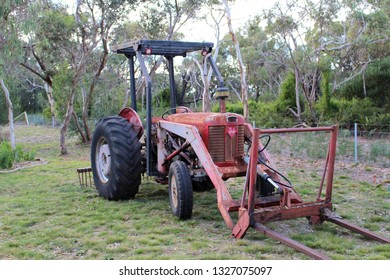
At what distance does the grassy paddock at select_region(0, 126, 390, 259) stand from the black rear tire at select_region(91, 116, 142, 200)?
20 cm

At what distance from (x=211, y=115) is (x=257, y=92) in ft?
113

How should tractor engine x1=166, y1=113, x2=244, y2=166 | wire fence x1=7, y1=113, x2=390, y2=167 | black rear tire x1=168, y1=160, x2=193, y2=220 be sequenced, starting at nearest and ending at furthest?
black rear tire x1=168, y1=160, x2=193, y2=220 < tractor engine x1=166, y1=113, x2=244, y2=166 < wire fence x1=7, y1=113, x2=390, y2=167

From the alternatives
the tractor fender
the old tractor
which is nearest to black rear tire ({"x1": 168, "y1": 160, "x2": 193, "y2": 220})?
the old tractor

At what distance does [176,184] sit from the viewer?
5566 mm

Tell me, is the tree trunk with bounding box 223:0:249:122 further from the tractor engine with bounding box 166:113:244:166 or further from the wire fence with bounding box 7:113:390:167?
the tractor engine with bounding box 166:113:244:166

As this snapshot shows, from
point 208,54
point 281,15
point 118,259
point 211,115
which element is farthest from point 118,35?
point 118,259

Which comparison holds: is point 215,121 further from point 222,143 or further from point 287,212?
point 287,212

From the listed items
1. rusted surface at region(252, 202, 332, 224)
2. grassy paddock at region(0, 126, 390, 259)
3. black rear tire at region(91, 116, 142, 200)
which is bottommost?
grassy paddock at region(0, 126, 390, 259)

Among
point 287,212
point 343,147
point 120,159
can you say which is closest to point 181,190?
point 287,212

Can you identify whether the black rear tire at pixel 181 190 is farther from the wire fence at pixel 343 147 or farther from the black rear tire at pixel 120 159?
the wire fence at pixel 343 147

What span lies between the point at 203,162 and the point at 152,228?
103 cm

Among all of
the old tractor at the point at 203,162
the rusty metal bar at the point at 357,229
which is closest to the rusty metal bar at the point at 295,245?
the old tractor at the point at 203,162

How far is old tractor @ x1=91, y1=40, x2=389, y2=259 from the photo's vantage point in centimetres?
478

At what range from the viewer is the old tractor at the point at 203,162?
4.78 meters
